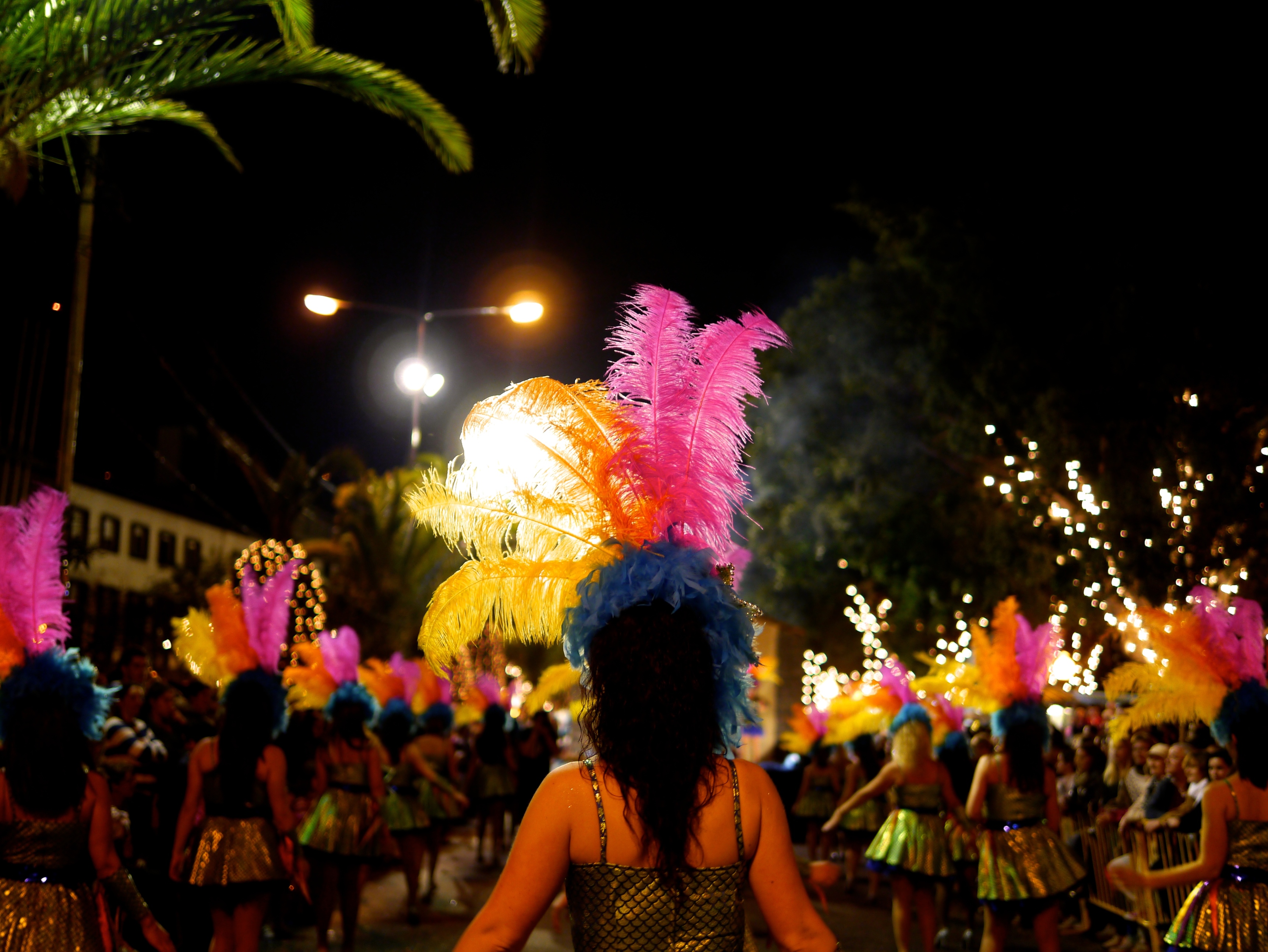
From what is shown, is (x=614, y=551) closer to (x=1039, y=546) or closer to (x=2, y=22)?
(x=2, y=22)

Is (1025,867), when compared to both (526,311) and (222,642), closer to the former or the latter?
(222,642)

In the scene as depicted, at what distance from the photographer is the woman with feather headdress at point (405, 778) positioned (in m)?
11.1

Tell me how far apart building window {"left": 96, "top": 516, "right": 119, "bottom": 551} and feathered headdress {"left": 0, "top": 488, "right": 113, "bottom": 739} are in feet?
106

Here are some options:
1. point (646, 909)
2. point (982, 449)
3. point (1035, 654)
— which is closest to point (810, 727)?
point (982, 449)

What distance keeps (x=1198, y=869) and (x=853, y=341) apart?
787 inches

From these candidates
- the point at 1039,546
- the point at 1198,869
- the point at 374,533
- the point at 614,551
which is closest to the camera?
the point at 614,551

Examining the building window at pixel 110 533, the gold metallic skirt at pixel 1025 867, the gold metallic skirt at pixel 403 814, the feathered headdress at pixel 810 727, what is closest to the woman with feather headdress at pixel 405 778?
the gold metallic skirt at pixel 403 814

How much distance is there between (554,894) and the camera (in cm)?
282

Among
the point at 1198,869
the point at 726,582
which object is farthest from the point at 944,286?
the point at 726,582

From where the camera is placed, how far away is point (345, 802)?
31.0 feet

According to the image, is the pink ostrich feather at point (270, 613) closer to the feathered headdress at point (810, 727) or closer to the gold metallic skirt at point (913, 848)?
the gold metallic skirt at point (913, 848)

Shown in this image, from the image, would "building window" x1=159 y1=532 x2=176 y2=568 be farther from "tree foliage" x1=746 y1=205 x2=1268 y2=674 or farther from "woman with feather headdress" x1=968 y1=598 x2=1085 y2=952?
"woman with feather headdress" x1=968 y1=598 x2=1085 y2=952

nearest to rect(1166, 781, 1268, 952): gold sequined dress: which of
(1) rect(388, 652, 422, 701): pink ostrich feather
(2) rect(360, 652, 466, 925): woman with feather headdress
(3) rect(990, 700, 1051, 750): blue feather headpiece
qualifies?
(3) rect(990, 700, 1051, 750): blue feather headpiece

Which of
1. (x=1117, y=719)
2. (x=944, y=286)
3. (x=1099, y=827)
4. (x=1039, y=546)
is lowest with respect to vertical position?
(x=1099, y=827)
